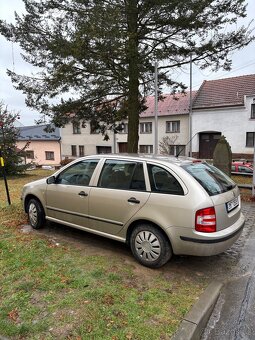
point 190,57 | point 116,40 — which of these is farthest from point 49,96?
point 190,57

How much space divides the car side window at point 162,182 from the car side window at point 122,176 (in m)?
0.15

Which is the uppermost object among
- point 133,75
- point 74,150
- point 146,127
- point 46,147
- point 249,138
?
point 133,75

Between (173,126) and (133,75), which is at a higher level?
(133,75)

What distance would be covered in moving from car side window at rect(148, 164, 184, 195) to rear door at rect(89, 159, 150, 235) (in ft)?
0.45

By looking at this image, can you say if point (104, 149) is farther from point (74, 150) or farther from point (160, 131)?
point (160, 131)

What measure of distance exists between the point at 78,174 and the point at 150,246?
1833 millimetres

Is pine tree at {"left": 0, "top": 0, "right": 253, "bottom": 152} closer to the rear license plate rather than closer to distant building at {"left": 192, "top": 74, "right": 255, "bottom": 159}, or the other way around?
the rear license plate

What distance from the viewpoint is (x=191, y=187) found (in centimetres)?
342

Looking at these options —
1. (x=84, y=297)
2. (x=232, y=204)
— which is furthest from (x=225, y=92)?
(x=84, y=297)

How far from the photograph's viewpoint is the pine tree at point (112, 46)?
28.3 ft

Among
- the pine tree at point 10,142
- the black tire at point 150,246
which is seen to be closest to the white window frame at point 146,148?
the pine tree at point 10,142

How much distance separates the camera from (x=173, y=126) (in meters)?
28.7

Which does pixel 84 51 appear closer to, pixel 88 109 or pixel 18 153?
pixel 88 109

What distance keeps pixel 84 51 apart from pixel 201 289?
7.91m
